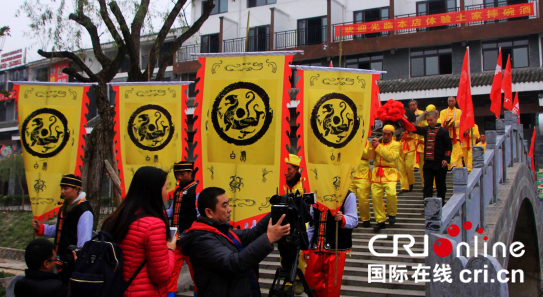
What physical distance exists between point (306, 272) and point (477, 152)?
3.80m

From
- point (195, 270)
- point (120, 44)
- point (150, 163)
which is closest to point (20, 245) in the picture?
point (120, 44)

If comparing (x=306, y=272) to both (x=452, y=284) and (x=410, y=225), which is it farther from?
(x=410, y=225)

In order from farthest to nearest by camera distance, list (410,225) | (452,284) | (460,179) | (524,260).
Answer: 1. (524,260)
2. (410,225)
3. (460,179)
4. (452,284)

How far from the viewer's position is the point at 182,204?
5.66m

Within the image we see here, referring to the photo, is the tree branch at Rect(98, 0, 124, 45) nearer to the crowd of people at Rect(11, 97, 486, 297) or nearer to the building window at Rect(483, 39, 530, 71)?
the crowd of people at Rect(11, 97, 486, 297)

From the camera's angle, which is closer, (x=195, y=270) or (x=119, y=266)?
(x=119, y=266)

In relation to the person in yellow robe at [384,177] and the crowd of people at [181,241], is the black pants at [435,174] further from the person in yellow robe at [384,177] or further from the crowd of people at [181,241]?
the crowd of people at [181,241]

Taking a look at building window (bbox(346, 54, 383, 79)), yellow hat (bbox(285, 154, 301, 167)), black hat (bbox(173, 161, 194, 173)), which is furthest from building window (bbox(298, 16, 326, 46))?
yellow hat (bbox(285, 154, 301, 167))

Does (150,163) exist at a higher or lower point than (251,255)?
higher

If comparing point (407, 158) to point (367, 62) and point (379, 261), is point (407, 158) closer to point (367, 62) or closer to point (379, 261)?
point (379, 261)

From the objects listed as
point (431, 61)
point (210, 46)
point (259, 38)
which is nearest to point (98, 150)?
point (431, 61)

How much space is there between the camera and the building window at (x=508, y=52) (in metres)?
18.3

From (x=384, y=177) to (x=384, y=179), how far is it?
1.4 inches

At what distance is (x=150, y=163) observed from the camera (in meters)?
6.39
